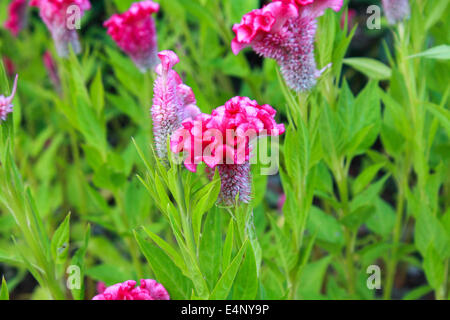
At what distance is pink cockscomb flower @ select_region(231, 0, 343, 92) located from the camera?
772 mm

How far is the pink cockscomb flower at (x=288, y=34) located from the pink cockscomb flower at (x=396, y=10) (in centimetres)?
26

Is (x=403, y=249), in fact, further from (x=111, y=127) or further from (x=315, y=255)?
(x=111, y=127)

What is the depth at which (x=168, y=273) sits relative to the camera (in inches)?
31.8

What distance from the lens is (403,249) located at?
1.25 meters

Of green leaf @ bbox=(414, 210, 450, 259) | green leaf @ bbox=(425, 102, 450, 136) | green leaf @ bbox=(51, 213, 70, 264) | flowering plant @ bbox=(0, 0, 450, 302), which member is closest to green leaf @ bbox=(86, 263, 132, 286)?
flowering plant @ bbox=(0, 0, 450, 302)

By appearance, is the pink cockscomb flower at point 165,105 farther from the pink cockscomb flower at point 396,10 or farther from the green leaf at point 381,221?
the green leaf at point 381,221

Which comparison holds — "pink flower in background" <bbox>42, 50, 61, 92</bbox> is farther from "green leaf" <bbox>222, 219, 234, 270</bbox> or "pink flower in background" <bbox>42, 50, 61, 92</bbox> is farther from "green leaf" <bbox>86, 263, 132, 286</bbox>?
"green leaf" <bbox>222, 219, 234, 270</bbox>

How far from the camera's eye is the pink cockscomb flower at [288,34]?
77 cm

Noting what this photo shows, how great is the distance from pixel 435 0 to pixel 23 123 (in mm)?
2099

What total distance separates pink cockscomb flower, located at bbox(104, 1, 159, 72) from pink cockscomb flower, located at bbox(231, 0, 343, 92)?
14.6 inches

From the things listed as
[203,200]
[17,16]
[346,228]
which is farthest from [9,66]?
[203,200]

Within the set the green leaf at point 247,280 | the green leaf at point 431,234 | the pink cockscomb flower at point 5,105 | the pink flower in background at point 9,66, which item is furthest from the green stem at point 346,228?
the pink flower in background at point 9,66

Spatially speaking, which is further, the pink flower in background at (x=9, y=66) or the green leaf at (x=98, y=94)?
the pink flower in background at (x=9, y=66)
